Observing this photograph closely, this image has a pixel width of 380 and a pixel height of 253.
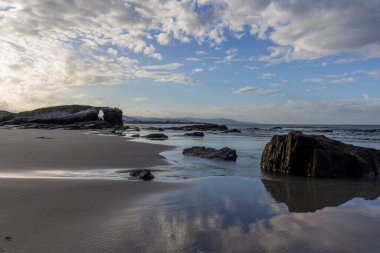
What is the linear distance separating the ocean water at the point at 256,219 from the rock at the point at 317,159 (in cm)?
157

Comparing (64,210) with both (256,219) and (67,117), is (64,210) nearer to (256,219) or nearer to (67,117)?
(256,219)

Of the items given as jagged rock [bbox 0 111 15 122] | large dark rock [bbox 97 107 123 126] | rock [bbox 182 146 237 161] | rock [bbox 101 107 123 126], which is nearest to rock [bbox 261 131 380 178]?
rock [bbox 182 146 237 161]

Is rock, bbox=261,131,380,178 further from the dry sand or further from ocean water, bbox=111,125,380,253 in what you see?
the dry sand

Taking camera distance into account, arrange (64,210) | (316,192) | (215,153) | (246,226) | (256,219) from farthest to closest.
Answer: (215,153) → (316,192) → (64,210) → (256,219) → (246,226)

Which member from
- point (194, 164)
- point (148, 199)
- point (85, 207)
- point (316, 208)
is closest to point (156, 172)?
point (194, 164)

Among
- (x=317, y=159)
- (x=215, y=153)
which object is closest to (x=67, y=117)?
(x=215, y=153)

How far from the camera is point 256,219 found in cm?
632

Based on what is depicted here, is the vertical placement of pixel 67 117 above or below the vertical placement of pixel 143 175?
above

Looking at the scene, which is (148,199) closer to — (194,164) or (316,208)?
(316,208)

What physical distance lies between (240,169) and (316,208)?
20.3 feet

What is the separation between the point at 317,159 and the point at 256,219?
Result: 683cm

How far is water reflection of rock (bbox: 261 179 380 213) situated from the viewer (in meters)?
7.88

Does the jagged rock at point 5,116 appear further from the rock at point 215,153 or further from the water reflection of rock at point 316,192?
the water reflection of rock at point 316,192

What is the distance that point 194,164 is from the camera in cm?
1464
